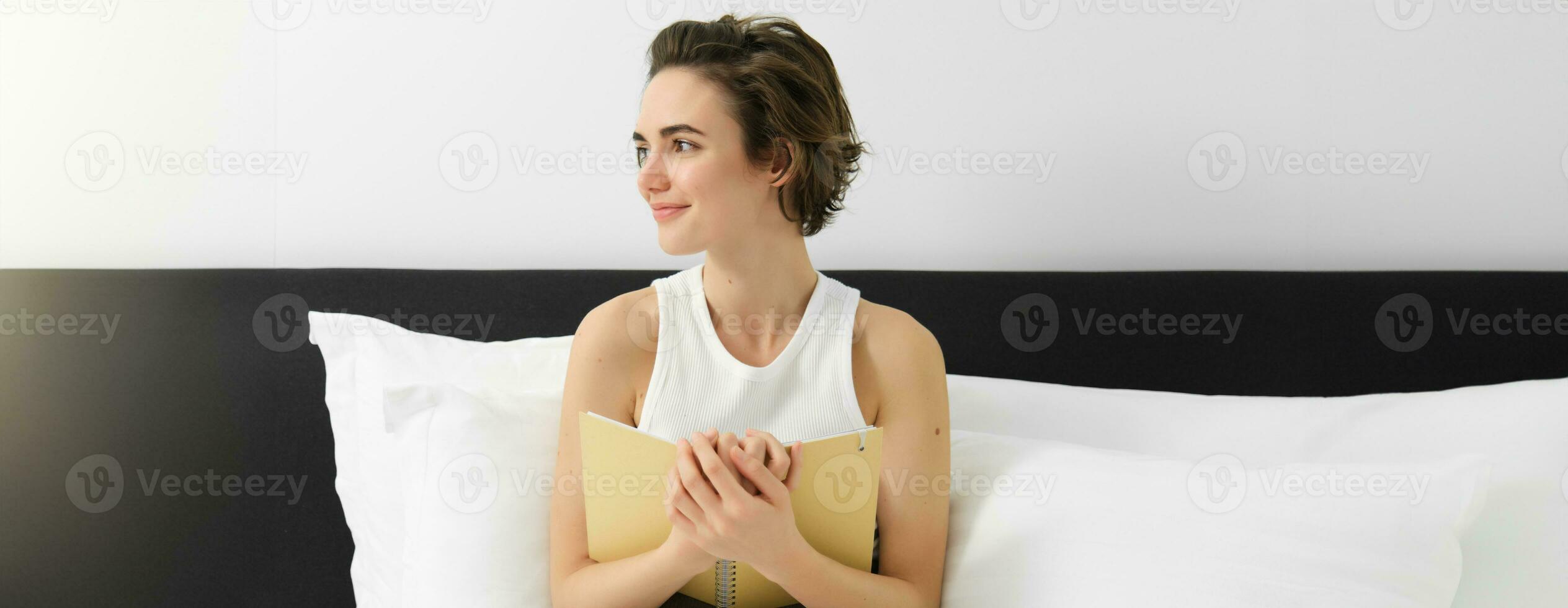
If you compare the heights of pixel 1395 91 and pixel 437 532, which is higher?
pixel 1395 91

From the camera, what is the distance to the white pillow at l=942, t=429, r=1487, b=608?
832 millimetres

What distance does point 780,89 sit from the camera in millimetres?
973

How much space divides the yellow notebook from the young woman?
3 cm

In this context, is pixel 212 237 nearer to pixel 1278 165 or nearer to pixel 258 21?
pixel 258 21

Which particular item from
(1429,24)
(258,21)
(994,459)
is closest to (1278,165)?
(1429,24)

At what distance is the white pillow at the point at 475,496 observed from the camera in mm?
960

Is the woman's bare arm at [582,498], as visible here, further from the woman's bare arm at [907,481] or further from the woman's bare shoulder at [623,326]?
the woman's bare arm at [907,481]

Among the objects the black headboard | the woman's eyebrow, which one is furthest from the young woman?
the black headboard

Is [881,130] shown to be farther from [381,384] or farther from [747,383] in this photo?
[381,384]

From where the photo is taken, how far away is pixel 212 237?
55.1 inches

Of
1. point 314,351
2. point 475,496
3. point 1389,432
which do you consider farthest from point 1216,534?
point 314,351

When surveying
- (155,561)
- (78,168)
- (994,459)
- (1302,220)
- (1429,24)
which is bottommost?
(155,561)

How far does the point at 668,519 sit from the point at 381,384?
46 centimetres

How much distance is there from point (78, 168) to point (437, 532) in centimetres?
93
